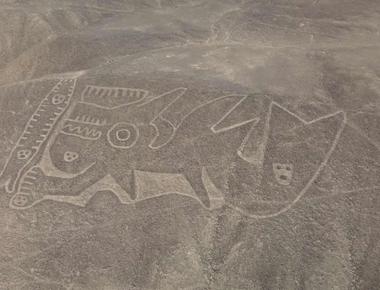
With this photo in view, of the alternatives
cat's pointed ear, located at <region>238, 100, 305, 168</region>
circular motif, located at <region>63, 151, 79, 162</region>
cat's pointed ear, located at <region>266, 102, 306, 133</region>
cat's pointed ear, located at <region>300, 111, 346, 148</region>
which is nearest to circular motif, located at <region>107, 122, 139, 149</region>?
circular motif, located at <region>63, 151, 79, 162</region>

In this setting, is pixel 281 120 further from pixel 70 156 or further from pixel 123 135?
pixel 70 156

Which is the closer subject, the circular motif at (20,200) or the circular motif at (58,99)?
the circular motif at (20,200)

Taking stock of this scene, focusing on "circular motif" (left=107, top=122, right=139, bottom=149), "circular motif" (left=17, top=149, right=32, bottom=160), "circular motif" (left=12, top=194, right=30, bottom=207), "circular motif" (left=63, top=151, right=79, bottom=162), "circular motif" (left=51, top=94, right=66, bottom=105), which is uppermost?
"circular motif" (left=51, top=94, right=66, bottom=105)

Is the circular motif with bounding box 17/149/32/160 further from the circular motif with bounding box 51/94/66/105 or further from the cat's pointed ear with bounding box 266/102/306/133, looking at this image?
the cat's pointed ear with bounding box 266/102/306/133

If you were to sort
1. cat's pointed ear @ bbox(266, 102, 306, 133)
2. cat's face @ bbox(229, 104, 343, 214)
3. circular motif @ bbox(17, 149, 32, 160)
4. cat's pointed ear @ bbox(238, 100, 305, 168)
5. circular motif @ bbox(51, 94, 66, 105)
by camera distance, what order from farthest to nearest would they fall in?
circular motif @ bbox(51, 94, 66, 105), circular motif @ bbox(17, 149, 32, 160), cat's pointed ear @ bbox(266, 102, 306, 133), cat's pointed ear @ bbox(238, 100, 305, 168), cat's face @ bbox(229, 104, 343, 214)

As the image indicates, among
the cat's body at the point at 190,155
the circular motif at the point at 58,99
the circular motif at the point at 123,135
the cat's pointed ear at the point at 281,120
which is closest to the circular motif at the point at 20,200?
the cat's body at the point at 190,155

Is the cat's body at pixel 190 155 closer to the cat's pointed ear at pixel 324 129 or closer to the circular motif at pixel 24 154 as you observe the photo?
the cat's pointed ear at pixel 324 129
